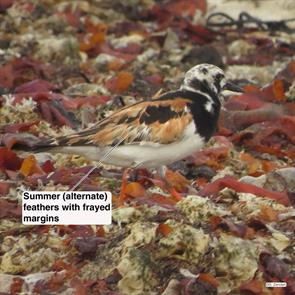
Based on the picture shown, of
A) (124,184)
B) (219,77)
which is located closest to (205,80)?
(219,77)

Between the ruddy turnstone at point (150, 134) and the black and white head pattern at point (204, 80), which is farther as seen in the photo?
the black and white head pattern at point (204, 80)

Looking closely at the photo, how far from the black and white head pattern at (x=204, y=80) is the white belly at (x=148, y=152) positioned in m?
0.41

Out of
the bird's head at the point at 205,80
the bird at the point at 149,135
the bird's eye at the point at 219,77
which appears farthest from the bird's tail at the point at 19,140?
the bird's eye at the point at 219,77

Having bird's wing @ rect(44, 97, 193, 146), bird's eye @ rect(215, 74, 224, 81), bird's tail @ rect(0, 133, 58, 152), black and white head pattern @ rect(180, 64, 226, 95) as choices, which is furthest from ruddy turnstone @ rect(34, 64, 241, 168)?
bird's tail @ rect(0, 133, 58, 152)

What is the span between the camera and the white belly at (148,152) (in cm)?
602

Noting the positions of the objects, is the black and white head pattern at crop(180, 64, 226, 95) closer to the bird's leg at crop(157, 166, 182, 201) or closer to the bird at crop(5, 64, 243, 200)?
the bird at crop(5, 64, 243, 200)

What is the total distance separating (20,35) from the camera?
11.0 meters

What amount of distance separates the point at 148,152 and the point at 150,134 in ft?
0.32

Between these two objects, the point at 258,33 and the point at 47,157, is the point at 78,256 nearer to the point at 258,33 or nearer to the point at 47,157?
the point at 47,157

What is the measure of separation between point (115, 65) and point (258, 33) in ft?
6.75

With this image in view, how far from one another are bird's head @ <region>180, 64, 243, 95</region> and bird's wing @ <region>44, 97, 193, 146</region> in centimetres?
20

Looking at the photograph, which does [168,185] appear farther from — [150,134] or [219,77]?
[219,77]

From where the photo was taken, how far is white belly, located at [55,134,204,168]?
19.7ft

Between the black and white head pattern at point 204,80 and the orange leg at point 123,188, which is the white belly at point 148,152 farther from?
the black and white head pattern at point 204,80
